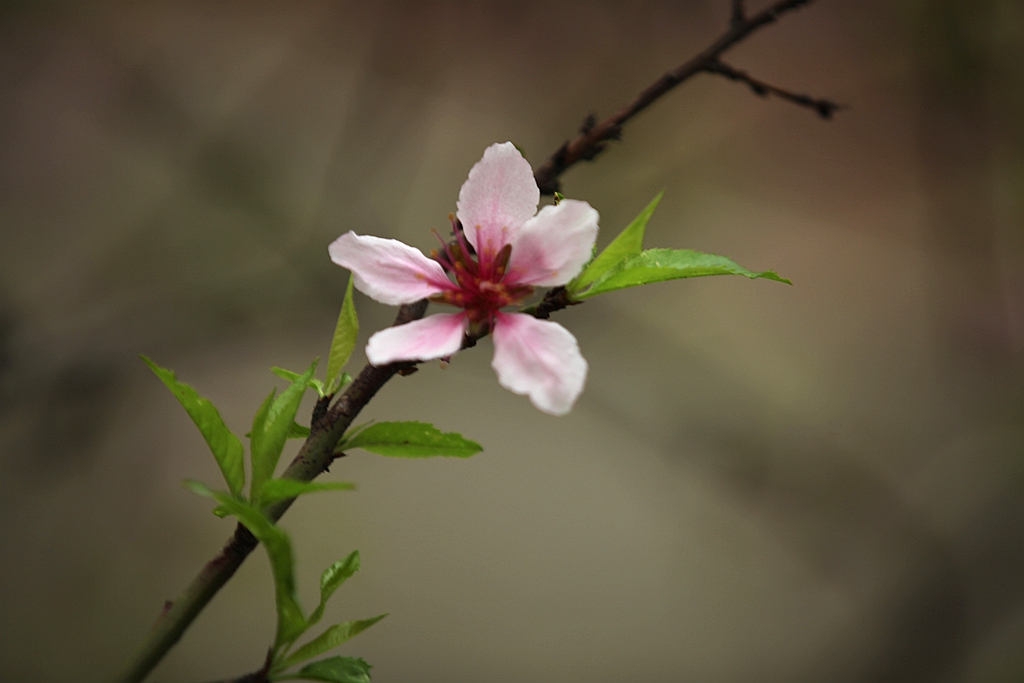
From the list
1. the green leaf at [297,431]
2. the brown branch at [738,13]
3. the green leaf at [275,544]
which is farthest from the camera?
the brown branch at [738,13]

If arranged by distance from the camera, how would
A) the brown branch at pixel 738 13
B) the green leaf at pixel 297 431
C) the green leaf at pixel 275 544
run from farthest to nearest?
the brown branch at pixel 738 13 → the green leaf at pixel 297 431 → the green leaf at pixel 275 544

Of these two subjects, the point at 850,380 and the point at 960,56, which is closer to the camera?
the point at 960,56

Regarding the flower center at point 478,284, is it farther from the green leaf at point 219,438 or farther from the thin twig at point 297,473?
the green leaf at point 219,438

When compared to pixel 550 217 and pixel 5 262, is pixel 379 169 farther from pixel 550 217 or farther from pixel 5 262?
pixel 550 217

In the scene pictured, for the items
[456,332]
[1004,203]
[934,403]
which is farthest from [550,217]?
[1004,203]

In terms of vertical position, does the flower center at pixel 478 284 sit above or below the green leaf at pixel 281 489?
above

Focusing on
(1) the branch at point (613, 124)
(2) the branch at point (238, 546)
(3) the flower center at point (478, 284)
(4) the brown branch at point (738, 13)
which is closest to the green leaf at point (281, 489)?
(2) the branch at point (238, 546)
